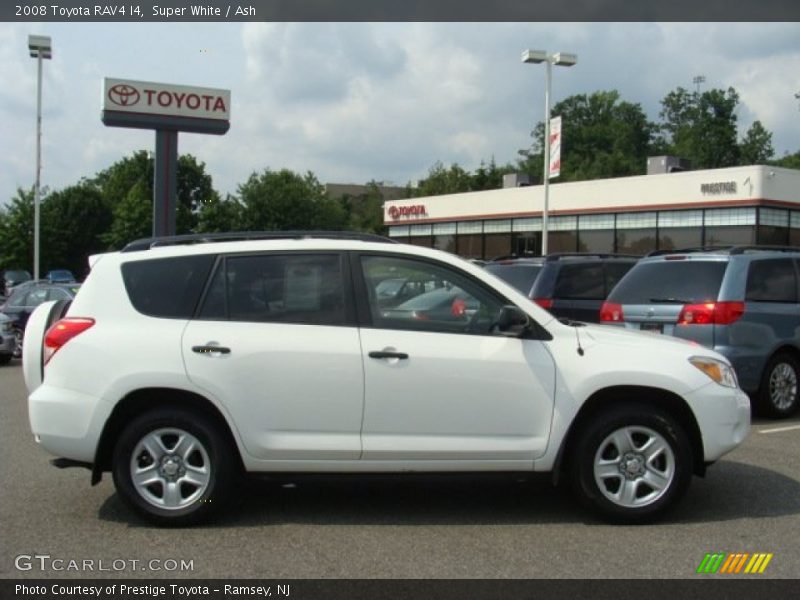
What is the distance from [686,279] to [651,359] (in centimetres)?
419

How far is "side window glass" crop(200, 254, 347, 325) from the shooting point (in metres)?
5.36

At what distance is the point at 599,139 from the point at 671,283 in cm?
8855

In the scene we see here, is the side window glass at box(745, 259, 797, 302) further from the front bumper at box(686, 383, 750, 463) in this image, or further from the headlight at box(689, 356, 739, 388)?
the front bumper at box(686, 383, 750, 463)

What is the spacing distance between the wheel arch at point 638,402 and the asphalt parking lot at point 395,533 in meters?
0.37

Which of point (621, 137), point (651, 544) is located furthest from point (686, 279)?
point (621, 137)

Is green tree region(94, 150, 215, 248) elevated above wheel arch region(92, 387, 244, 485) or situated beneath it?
elevated above

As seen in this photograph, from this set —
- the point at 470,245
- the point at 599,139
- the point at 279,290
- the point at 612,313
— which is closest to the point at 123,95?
the point at 612,313

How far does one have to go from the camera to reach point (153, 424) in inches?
206

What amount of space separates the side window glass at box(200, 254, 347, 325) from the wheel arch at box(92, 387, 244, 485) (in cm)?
53

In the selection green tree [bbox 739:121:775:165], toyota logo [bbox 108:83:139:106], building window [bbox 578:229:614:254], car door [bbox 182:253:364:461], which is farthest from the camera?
green tree [bbox 739:121:775:165]

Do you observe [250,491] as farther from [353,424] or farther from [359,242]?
[359,242]

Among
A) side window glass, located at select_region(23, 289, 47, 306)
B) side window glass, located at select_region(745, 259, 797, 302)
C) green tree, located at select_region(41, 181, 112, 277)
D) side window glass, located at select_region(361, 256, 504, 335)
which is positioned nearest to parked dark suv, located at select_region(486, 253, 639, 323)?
side window glass, located at select_region(745, 259, 797, 302)
